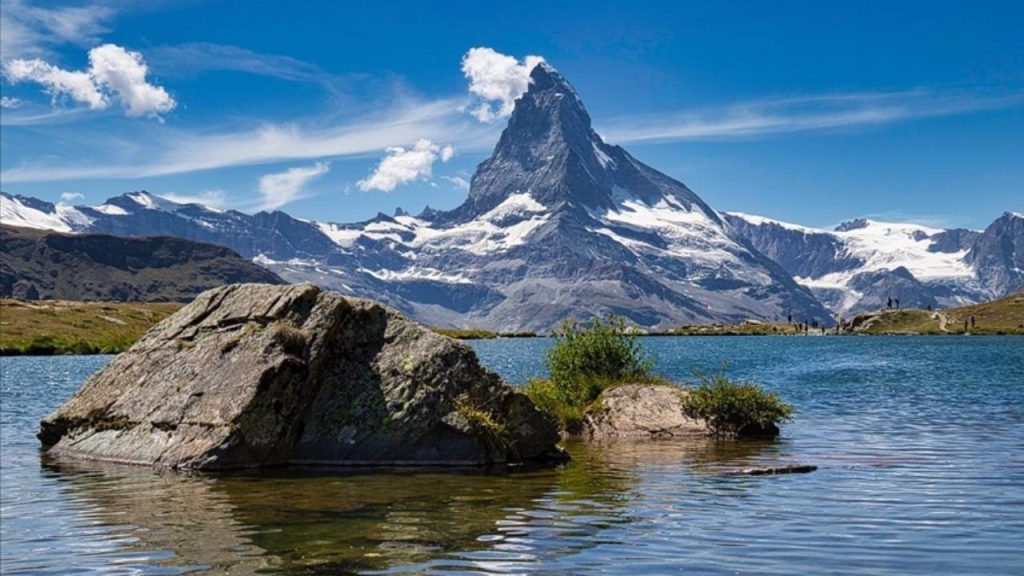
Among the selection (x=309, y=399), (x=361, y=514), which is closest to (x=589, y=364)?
(x=309, y=399)

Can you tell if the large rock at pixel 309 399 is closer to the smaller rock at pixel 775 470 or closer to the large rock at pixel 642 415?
the smaller rock at pixel 775 470

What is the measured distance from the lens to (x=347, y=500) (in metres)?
27.1

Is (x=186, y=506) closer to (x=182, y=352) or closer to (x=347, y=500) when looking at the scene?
(x=347, y=500)

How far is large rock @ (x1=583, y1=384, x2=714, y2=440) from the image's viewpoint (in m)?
46.4

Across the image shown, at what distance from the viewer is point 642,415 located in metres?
47.6

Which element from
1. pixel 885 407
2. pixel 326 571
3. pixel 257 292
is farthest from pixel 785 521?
pixel 885 407

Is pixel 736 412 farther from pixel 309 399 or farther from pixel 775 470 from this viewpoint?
pixel 309 399

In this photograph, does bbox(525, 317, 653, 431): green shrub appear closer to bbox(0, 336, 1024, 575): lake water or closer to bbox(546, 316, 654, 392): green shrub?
bbox(546, 316, 654, 392): green shrub

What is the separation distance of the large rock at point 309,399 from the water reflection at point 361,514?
1.55 meters

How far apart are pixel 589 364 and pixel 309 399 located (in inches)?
834

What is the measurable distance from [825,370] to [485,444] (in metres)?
93.7

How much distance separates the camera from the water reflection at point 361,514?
19219 millimetres

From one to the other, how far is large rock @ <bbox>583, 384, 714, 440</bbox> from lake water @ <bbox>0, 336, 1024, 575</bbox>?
12.3 feet

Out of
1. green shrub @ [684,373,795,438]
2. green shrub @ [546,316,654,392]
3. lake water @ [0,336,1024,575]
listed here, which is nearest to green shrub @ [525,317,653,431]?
green shrub @ [546,316,654,392]
